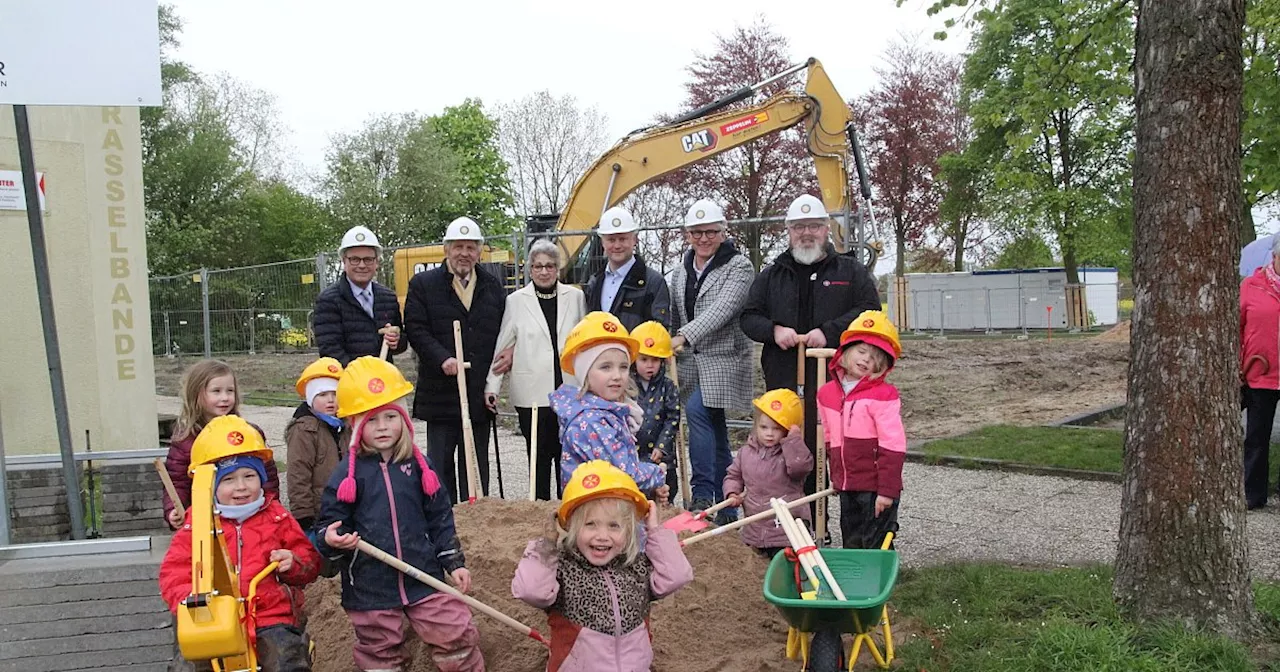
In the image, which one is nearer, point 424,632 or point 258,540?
point 258,540

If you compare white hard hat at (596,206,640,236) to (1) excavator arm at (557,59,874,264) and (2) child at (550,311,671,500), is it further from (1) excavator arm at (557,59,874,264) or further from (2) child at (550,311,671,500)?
(1) excavator arm at (557,59,874,264)

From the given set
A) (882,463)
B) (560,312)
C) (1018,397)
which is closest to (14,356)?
(560,312)

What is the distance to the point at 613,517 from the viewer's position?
377 cm

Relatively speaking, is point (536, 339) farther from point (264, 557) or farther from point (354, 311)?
point (264, 557)

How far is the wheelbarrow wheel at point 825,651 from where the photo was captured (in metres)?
3.95

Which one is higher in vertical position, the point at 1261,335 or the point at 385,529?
the point at 1261,335

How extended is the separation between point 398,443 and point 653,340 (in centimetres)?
211

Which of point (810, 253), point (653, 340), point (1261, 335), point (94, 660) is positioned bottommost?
point (94, 660)

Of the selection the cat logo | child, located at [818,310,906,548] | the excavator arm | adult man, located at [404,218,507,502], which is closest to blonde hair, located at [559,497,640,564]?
child, located at [818,310,906,548]

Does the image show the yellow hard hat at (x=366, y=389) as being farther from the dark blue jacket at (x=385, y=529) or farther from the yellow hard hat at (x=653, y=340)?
the yellow hard hat at (x=653, y=340)

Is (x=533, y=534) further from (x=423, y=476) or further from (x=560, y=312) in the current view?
(x=423, y=476)

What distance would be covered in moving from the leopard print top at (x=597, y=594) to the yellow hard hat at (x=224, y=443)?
1308 millimetres

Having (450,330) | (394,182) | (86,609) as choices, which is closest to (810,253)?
(450,330)

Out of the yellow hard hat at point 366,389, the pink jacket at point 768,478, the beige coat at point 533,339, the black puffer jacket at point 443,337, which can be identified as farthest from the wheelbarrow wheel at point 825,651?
the black puffer jacket at point 443,337
